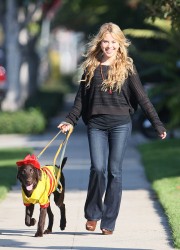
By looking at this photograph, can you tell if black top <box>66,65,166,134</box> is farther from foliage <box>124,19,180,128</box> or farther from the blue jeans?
foliage <box>124,19,180,128</box>

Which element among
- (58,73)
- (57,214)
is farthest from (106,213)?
(58,73)

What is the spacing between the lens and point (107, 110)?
Result: 30.3 ft

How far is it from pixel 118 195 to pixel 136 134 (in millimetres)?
15245

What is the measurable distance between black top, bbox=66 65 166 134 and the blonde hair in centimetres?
5

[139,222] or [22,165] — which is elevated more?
[22,165]

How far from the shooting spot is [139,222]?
1039 centimetres

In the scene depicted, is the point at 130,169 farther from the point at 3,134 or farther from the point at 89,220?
the point at 3,134

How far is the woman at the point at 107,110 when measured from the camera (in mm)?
9211

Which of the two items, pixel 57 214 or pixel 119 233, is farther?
pixel 57 214

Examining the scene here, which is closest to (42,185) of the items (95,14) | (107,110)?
(107,110)

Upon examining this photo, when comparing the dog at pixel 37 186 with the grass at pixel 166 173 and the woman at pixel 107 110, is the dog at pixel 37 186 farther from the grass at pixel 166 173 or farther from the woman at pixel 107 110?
the grass at pixel 166 173

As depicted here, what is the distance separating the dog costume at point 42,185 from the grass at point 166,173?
50.3 inches

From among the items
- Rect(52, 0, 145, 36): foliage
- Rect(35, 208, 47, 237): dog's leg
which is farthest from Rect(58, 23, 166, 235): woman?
Rect(52, 0, 145, 36): foliage

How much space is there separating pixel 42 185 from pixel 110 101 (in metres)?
1.05
